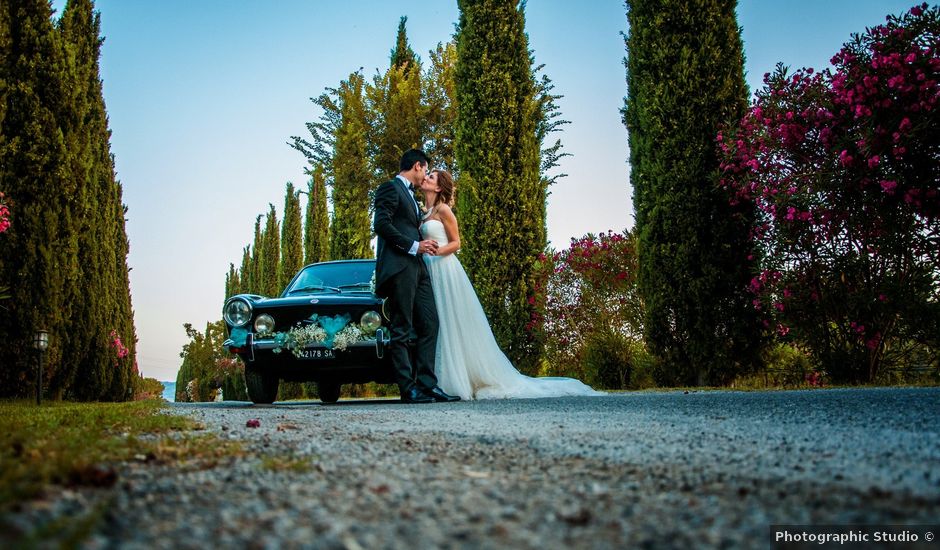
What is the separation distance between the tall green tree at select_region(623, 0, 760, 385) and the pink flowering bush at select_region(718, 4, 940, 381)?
674 millimetres

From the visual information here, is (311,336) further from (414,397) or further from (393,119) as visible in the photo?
(393,119)

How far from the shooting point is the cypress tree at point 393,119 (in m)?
17.5

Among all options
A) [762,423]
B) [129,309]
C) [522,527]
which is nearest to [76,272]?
[129,309]

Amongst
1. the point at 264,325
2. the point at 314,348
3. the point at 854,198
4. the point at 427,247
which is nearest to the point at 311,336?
the point at 314,348

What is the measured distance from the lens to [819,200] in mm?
7449

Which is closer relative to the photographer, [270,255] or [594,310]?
[594,310]

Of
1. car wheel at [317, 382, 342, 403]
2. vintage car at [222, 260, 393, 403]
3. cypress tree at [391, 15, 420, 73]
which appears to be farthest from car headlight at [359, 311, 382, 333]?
cypress tree at [391, 15, 420, 73]

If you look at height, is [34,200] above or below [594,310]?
above

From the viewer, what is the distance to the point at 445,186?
7355mm

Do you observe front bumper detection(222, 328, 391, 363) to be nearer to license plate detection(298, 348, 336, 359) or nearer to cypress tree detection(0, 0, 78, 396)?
license plate detection(298, 348, 336, 359)

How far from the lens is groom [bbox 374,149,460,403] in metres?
6.44

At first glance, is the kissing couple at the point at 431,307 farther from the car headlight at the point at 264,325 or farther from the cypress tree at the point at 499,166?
the cypress tree at the point at 499,166

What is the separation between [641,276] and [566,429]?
21.4 ft

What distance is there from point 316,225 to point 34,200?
51.3 feet
